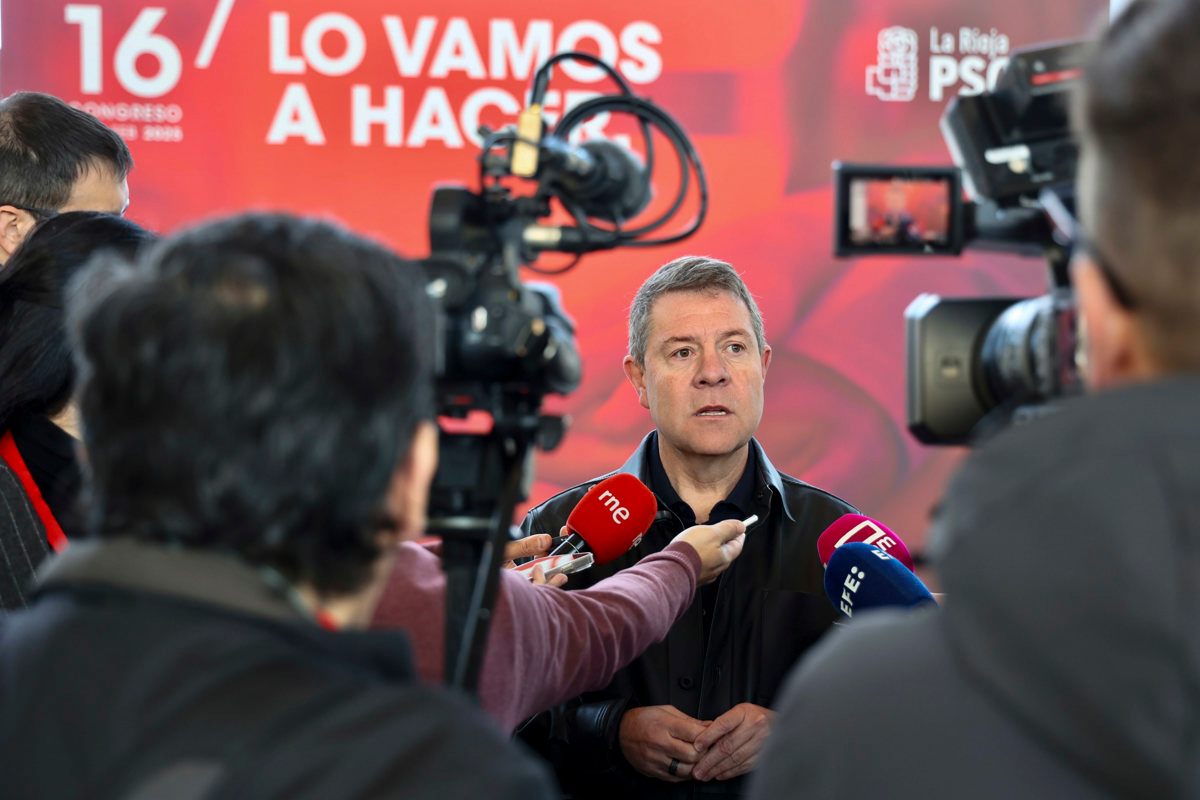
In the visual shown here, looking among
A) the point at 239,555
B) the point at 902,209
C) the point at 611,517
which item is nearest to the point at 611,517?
the point at 611,517

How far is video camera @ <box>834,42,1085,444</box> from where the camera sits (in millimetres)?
1127

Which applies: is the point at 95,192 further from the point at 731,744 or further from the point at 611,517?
the point at 731,744

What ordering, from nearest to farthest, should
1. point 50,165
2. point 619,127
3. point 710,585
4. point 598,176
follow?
point 598,176 < point 50,165 < point 710,585 < point 619,127

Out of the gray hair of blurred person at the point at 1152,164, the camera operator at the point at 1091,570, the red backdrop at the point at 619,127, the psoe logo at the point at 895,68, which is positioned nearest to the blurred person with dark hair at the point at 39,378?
the camera operator at the point at 1091,570

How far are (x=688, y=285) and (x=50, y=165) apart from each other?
3.31 ft

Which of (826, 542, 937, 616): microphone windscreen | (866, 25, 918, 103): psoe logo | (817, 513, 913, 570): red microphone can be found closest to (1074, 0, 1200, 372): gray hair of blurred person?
(826, 542, 937, 616): microphone windscreen

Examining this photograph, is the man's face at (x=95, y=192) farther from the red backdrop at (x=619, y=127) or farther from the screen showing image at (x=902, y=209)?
the red backdrop at (x=619, y=127)

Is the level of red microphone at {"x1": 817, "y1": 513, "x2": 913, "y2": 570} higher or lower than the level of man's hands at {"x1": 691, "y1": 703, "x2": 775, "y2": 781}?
higher

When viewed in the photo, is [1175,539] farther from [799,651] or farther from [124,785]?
[799,651]

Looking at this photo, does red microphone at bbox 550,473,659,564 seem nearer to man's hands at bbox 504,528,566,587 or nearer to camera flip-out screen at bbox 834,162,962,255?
man's hands at bbox 504,528,566,587

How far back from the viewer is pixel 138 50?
3.33 meters

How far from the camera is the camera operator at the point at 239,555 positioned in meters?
0.70

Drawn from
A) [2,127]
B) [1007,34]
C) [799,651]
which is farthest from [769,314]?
[2,127]

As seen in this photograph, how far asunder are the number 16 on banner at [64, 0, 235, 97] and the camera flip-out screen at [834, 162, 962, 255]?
2.61m
